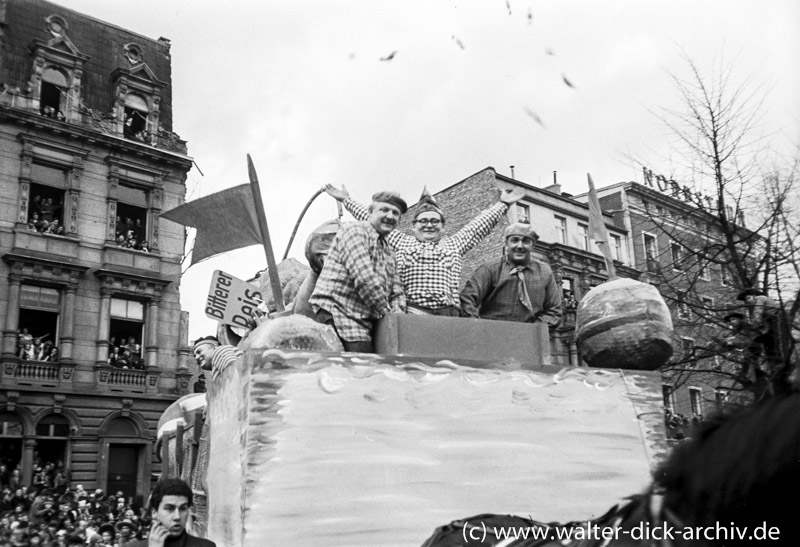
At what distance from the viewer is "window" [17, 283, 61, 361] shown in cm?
2366

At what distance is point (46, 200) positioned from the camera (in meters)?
25.2

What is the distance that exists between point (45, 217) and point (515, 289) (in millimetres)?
22805

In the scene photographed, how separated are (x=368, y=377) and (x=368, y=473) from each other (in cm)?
57

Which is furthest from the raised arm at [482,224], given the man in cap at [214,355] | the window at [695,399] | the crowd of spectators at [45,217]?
the crowd of spectators at [45,217]

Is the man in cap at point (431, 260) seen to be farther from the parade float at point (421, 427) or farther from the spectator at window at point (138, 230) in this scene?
the spectator at window at point (138, 230)

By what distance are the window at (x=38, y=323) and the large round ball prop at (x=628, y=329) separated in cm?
2208

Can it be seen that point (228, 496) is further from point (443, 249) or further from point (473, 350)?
point (443, 249)

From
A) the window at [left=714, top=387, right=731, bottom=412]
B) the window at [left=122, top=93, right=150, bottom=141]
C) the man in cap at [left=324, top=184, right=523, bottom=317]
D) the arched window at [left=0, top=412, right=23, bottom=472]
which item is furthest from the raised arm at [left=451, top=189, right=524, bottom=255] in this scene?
the window at [left=122, top=93, right=150, bottom=141]

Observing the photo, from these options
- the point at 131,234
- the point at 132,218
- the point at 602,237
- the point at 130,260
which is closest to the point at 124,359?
the point at 130,260

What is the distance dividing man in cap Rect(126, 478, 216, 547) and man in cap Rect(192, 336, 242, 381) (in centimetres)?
109

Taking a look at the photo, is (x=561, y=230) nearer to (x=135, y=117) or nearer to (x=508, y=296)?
(x=135, y=117)

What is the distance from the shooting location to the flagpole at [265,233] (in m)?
5.61

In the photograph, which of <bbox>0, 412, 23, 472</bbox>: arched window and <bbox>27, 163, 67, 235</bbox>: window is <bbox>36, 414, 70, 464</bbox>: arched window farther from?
<bbox>27, 163, 67, 235</bbox>: window

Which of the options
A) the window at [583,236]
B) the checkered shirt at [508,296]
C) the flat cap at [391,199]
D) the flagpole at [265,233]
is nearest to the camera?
the flat cap at [391,199]
